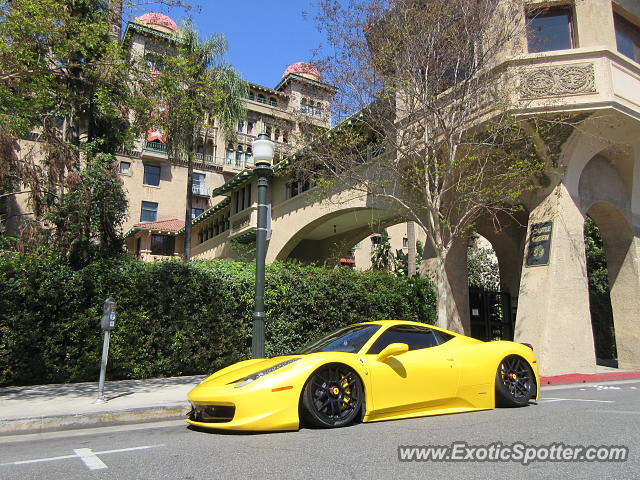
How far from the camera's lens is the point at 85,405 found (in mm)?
6914

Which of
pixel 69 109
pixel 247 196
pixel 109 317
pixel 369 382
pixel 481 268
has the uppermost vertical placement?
pixel 247 196

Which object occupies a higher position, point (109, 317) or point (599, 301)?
point (599, 301)

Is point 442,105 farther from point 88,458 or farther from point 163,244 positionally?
point 163,244

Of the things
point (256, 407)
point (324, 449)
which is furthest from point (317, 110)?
point (324, 449)

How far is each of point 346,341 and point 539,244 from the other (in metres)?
9.42

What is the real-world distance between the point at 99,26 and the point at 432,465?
10.5 metres

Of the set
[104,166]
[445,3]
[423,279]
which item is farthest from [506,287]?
[104,166]

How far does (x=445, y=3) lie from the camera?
468 inches

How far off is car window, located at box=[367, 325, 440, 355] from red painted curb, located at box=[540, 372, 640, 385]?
639 centimetres

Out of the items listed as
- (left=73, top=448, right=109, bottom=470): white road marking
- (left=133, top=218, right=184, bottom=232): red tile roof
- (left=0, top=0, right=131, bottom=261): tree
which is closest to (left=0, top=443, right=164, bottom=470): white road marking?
(left=73, top=448, right=109, bottom=470): white road marking

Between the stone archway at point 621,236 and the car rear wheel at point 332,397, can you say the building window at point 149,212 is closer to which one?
the stone archway at point 621,236

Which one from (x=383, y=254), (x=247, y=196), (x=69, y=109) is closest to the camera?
(x=69, y=109)

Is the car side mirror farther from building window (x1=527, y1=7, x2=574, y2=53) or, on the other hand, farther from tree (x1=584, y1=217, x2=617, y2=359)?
tree (x1=584, y1=217, x2=617, y2=359)

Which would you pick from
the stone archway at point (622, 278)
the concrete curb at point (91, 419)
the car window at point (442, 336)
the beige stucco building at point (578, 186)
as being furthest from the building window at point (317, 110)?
the concrete curb at point (91, 419)
